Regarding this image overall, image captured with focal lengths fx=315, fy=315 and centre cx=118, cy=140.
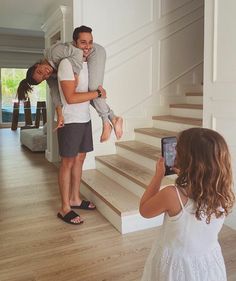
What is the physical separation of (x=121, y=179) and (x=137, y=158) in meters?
0.38

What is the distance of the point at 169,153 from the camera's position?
4.17ft

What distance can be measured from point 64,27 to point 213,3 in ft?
6.99

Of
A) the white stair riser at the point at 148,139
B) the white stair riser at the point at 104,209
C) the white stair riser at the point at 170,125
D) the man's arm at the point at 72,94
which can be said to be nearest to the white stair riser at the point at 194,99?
the white stair riser at the point at 170,125

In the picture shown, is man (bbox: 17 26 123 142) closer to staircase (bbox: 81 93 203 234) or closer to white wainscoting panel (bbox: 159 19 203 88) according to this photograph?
staircase (bbox: 81 93 203 234)

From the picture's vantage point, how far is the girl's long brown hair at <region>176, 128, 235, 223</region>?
1.08 meters

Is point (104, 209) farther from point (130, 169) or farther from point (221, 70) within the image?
point (221, 70)

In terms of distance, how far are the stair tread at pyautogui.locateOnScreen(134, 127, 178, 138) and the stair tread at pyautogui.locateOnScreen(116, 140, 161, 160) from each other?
14cm

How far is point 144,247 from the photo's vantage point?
234 centimetres

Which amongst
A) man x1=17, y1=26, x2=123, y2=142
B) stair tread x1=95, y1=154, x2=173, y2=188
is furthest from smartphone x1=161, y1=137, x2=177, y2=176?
stair tread x1=95, y1=154, x2=173, y2=188

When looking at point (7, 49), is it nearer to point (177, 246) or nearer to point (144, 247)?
point (144, 247)

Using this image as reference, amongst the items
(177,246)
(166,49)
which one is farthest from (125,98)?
(177,246)

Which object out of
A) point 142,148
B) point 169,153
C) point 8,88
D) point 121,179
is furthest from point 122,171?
point 8,88

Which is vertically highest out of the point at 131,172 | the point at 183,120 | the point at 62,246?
the point at 183,120

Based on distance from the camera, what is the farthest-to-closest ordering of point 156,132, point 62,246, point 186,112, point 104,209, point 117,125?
1. point 186,112
2. point 156,132
3. point 104,209
4. point 117,125
5. point 62,246
